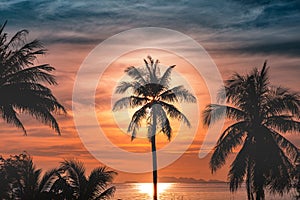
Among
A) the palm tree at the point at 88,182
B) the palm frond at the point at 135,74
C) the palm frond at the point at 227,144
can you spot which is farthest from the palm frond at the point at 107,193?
the palm frond at the point at 135,74

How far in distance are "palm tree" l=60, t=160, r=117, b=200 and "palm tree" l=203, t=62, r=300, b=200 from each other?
10.4 m

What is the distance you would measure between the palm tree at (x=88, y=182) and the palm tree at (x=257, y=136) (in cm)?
1038

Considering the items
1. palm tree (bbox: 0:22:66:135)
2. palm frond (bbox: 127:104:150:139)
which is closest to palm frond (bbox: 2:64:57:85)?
palm tree (bbox: 0:22:66:135)

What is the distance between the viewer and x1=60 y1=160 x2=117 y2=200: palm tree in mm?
33850

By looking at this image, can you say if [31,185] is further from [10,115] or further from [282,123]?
[282,123]

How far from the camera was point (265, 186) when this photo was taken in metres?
41.6

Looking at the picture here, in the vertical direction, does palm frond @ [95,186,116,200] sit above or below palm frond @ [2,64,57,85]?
below

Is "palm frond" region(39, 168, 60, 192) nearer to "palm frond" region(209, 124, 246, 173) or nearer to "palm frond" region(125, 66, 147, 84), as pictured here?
"palm frond" region(209, 124, 246, 173)

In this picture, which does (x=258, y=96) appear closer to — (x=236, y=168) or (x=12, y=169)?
(x=236, y=168)

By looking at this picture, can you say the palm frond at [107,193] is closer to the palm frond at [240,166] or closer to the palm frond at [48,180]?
the palm frond at [48,180]

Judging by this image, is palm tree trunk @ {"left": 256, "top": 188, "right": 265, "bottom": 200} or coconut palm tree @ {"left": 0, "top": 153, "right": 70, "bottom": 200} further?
palm tree trunk @ {"left": 256, "top": 188, "right": 265, "bottom": 200}

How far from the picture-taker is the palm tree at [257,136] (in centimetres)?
4081

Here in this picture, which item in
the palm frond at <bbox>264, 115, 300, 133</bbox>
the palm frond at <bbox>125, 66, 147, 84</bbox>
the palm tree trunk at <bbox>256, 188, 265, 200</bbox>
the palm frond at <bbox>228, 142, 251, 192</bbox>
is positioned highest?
the palm frond at <bbox>125, 66, 147, 84</bbox>

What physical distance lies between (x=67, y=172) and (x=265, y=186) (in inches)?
571
